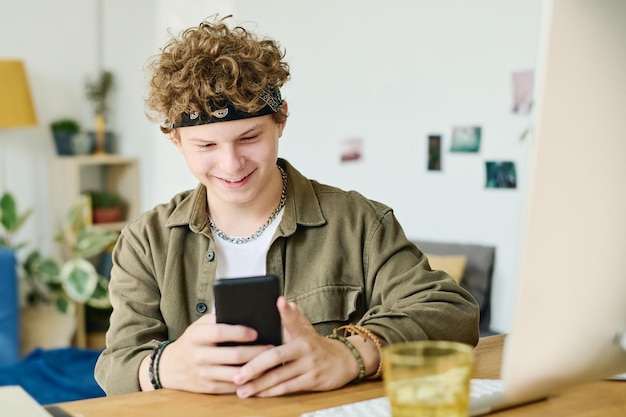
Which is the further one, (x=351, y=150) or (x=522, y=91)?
(x=351, y=150)

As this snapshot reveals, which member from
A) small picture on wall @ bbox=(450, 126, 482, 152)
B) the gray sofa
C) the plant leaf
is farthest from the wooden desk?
the plant leaf

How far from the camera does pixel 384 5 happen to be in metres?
4.05

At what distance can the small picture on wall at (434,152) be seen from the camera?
13.0 ft

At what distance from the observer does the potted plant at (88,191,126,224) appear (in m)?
5.09

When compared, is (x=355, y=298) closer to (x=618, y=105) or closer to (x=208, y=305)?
(x=208, y=305)

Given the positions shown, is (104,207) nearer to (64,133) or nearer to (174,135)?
(64,133)

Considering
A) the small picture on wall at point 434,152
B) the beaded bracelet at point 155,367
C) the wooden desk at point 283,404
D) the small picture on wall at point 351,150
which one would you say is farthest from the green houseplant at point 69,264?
the wooden desk at point 283,404

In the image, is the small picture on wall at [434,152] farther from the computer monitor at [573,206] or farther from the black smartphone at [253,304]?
the computer monitor at [573,206]

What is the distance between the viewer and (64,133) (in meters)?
5.04

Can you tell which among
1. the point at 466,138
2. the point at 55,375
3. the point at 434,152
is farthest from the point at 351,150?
the point at 55,375

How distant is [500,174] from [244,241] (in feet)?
7.74

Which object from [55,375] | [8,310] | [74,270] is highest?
[74,270]

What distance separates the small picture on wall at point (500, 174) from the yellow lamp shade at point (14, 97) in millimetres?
2476

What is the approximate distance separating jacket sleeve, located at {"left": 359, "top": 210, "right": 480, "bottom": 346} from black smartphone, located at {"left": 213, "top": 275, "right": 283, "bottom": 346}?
8.4 inches
